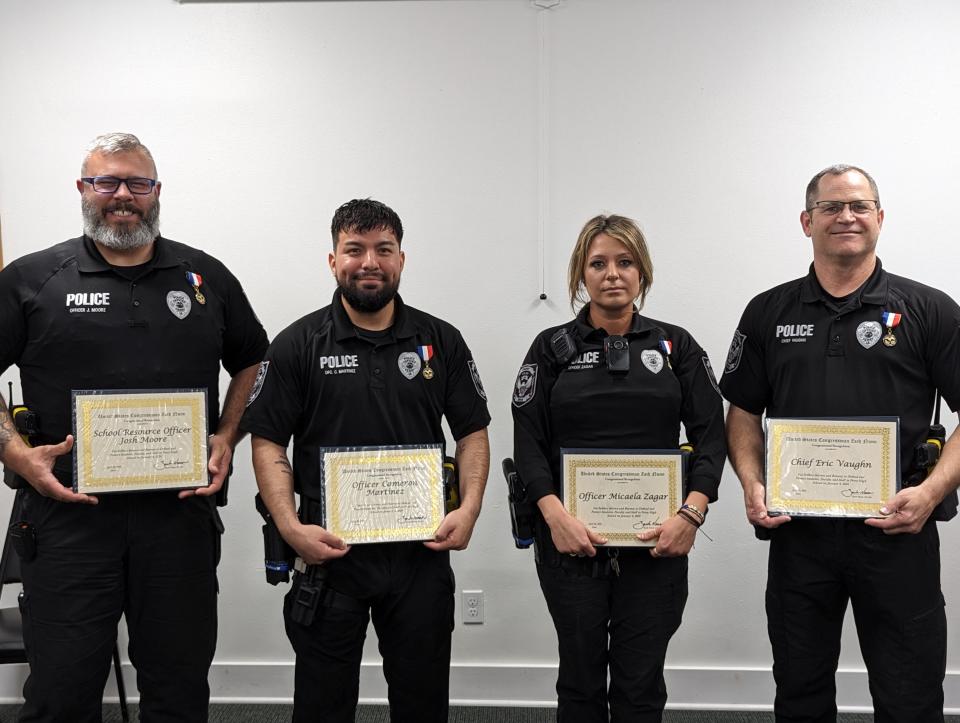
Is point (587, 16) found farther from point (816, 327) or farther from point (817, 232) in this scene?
point (816, 327)

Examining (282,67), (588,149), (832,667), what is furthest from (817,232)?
(282,67)

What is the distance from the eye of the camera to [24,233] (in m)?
3.66

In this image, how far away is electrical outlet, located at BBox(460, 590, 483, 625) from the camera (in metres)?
3.70

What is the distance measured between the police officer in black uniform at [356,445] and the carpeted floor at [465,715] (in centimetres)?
114

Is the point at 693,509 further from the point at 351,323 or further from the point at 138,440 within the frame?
the point at 138,440

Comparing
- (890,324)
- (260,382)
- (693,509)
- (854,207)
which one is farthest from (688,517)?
(260,382)

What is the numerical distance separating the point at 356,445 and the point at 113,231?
3.59 feet

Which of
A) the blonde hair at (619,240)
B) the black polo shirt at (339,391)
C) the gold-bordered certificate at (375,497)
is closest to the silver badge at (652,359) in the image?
the blonde hair at (619,240)

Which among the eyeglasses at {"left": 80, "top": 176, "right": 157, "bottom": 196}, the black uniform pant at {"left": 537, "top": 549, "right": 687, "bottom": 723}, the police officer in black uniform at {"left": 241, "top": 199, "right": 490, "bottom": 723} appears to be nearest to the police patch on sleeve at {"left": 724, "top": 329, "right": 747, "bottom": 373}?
the black uniform pant at {"left": 537, "top": 549, "right": 687, "bottom": 723}

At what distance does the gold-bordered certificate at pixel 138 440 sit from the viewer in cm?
239

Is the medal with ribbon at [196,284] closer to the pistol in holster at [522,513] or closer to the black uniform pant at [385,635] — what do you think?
the black uniform pant at [385,635]

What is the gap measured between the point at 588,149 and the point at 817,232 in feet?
4.18

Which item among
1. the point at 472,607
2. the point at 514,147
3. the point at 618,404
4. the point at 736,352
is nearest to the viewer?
the point at 618,404

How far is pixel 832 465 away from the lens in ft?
8.16
